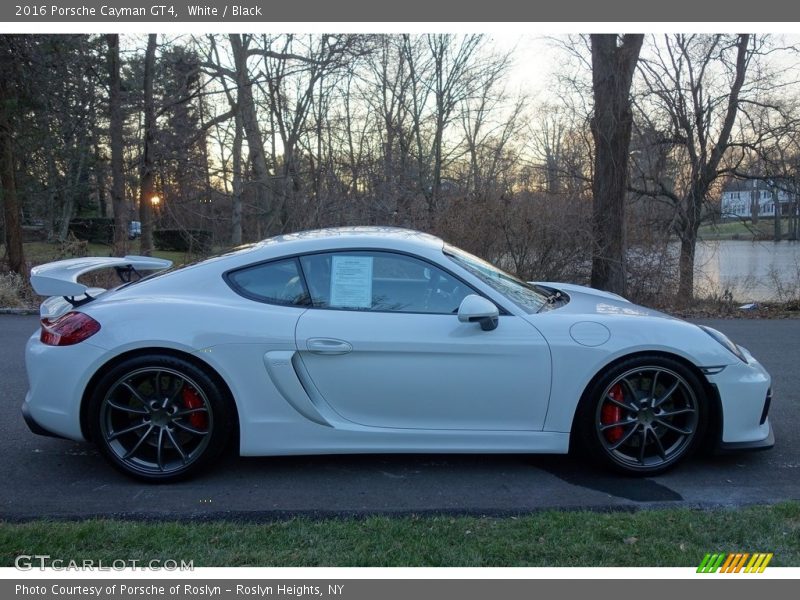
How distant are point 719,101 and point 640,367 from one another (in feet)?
50.8

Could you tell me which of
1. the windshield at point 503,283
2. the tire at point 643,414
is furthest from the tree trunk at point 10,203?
the tire at point 643,414

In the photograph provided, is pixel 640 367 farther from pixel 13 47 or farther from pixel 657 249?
pixel 13 47

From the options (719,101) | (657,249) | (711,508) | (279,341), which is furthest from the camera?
(719,101)

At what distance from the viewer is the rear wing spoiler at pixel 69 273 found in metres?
3.80

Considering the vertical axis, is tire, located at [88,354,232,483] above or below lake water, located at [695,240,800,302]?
below

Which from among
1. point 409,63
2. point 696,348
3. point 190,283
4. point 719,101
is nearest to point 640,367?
point 696,348

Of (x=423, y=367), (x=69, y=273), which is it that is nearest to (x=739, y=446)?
(x=423, y=367)

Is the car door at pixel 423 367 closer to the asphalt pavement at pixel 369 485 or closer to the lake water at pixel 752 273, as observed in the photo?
the asphalt pavement at pixel 369 485

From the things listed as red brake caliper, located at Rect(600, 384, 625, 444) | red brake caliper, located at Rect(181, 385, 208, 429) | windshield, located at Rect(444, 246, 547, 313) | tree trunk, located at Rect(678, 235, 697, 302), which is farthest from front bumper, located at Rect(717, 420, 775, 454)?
tree trunk, located at Rect(678, 235, 697, 302)

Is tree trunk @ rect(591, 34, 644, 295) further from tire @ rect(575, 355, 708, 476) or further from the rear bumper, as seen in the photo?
the rear bumper

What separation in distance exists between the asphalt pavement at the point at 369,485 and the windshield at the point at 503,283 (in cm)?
101

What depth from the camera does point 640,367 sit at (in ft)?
12.0

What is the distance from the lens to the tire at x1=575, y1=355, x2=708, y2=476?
3656mm

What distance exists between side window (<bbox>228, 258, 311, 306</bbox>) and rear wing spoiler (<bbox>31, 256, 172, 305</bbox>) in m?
0.99
